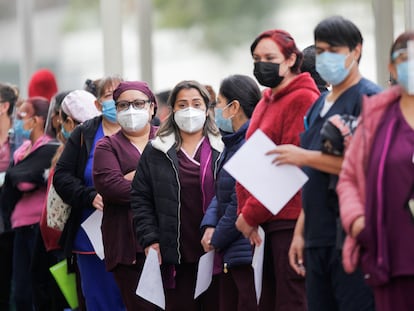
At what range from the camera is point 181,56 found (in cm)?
2705

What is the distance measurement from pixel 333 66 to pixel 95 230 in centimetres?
384

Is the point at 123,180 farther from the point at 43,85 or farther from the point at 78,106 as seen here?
the point at 43,85

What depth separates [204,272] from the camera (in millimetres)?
9031

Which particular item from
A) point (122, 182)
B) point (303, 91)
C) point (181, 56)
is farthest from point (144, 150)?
point (181, 56)

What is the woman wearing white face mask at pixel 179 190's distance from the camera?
365 inches

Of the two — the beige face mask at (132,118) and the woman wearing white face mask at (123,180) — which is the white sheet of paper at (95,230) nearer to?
the woman wearing white face mask at (123,180)

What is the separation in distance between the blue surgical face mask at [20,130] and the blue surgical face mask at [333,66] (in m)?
5.80

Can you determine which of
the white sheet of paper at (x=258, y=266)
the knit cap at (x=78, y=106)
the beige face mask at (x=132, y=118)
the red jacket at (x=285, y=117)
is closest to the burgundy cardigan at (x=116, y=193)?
the beige face mask at (x=132, y=118)

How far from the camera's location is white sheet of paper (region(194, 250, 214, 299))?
8.99 metres

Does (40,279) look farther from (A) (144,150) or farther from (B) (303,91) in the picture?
(B) (303,91)

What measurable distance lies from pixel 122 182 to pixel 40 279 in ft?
8.00

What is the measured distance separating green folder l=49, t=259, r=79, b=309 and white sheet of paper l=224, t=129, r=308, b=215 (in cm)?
370

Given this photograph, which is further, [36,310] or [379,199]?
[36,310]

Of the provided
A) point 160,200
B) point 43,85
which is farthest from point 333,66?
point 43,85
